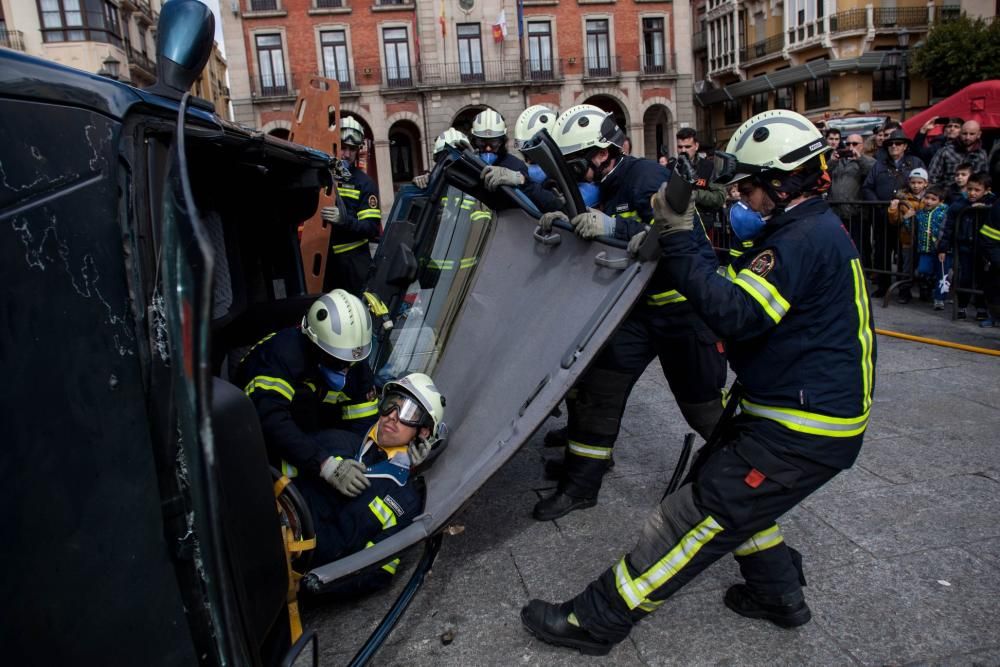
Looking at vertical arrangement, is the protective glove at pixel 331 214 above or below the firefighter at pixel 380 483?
above

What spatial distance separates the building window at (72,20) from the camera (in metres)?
33.1

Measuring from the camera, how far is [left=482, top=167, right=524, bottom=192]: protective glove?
340cm

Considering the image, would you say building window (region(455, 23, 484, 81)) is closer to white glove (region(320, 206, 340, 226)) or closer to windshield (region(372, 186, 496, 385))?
white glove (region(320, 206, 340, 226))

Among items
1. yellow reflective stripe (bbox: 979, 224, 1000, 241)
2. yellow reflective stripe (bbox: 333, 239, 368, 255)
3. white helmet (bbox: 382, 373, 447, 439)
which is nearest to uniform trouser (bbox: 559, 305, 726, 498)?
white helmet (bbox: 382, 373, 447, 439)

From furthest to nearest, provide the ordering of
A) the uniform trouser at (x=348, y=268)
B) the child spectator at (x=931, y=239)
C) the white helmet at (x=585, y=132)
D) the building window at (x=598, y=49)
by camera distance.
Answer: the building window at (x=598, y=49) < the child spectator at (x=931, y=239) < the uniform trouser at (x=348, y=268) < the white helmet at (x=585, y=132)

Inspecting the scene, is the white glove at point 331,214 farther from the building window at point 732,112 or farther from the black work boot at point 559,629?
the building window at point 732,112

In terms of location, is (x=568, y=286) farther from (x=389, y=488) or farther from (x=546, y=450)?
(x=546, y=450)

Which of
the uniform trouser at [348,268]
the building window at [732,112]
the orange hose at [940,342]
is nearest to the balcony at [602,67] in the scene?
the building window at [732,112]

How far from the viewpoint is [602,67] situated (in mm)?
38281

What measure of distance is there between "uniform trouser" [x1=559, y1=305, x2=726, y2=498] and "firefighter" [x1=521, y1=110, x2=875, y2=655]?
3.36 ft

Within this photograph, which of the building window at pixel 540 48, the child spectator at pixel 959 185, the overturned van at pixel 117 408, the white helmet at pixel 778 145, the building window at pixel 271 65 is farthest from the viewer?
the building window at pixel 540 48

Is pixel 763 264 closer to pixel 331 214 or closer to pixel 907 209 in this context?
pixel 331 214

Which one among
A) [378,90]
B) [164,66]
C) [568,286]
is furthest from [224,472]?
[378,90]

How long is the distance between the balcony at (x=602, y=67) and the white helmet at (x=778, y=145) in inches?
1474
